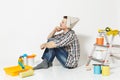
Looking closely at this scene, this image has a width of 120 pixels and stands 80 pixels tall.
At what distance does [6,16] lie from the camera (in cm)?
184

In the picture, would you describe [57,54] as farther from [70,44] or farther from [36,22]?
[36,22]

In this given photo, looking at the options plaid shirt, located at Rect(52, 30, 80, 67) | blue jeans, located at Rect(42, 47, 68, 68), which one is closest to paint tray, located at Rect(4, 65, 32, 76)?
blue jeans, located at Rect(42, 47, 68, 68)

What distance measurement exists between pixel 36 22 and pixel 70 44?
0.41 meters

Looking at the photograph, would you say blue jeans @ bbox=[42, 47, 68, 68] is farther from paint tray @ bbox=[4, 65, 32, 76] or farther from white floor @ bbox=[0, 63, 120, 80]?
paint tray @ bbox=[4, 65, 32, 76]

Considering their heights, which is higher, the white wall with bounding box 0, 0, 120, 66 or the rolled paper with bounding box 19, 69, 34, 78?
the white wall with bounding box 0, 0, 120, 66

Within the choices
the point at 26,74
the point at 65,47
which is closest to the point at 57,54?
the point at 65,47

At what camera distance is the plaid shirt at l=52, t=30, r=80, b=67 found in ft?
5.52

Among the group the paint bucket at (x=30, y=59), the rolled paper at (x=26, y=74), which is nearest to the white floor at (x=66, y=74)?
the rolled paper at (x=26, y=74)

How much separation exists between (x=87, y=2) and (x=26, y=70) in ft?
3.05

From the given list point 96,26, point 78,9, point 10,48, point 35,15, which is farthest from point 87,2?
point 10,48

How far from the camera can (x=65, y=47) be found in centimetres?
181

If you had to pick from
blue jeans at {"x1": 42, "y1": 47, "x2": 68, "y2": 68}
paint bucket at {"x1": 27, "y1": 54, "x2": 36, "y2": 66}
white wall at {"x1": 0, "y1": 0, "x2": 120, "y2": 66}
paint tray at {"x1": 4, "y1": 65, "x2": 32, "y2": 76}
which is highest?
white wall at {"x1": 0, "y1": 0, "x2": 120, "y2": 66}

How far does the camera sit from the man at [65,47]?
1.69m

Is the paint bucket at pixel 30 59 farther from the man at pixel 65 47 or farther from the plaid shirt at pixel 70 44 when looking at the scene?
the plaid shirt at pixel 70 44
